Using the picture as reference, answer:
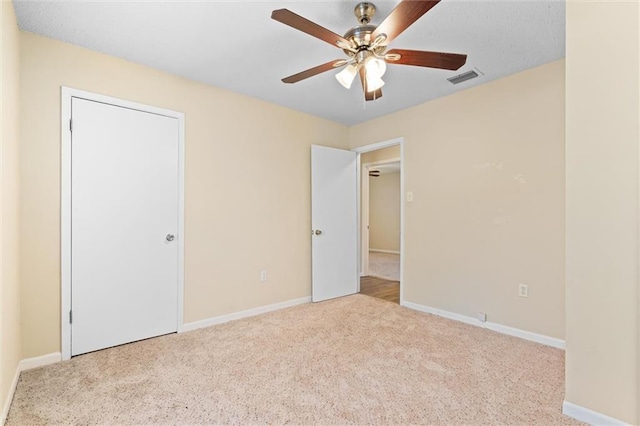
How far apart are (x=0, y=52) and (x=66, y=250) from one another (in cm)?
141

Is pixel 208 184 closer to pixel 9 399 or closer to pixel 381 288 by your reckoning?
pixel 9 399

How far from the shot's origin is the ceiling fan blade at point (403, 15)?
1486 mm

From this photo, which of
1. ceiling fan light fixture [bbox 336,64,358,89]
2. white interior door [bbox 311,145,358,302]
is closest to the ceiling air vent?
ceiling fan light fixture [bbox 336,64,358,89]

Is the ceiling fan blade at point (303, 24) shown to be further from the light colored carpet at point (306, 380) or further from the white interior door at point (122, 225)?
the light colored carpet at point (306, 380)

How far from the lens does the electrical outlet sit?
2.93 m

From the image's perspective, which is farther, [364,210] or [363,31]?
[364,210]

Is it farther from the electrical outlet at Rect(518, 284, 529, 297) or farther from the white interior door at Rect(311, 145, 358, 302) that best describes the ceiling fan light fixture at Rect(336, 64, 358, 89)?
the electrical outlet at Rect(518, 284, 529, 297)

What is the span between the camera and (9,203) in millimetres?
1940

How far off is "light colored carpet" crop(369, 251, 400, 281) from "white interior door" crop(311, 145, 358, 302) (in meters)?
1.41

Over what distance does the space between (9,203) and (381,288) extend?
4.24m

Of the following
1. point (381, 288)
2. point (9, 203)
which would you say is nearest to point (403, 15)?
point (9, 203)

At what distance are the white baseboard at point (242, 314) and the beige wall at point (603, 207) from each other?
2.77 m

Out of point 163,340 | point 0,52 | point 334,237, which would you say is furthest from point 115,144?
point 334,237

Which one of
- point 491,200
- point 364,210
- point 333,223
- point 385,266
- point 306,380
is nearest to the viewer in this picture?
point 306,380
